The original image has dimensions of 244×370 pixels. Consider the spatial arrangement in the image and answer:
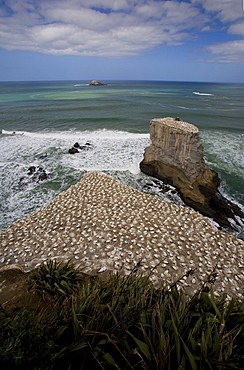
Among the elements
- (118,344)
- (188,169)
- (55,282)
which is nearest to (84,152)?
(188,169)

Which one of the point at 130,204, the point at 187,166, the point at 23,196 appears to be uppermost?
the point at 187,166

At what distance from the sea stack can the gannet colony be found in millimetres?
3368

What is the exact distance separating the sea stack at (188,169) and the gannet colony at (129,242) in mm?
3368

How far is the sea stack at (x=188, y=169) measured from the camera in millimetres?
10979

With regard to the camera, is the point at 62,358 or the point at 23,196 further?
the point at 23,196

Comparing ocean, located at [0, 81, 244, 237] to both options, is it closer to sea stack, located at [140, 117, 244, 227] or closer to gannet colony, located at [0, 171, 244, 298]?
sea stack, located at [140, 117, 244, 227]

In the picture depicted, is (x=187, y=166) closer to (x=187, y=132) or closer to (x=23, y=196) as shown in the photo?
(x=187, y=132)

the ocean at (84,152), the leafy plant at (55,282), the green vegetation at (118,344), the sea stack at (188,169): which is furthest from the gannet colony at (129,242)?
the sea stack at (188,169)

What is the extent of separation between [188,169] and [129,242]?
7438 mm

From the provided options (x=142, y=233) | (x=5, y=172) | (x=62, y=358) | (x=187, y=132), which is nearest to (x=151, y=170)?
(x=187, y=132)

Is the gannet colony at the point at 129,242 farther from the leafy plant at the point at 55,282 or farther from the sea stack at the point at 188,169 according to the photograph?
the sea stack at the point at 188,169

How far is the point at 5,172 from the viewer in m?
14.9

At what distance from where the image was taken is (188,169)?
1226cm

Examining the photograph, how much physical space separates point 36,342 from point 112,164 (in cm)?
1467
